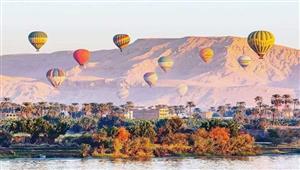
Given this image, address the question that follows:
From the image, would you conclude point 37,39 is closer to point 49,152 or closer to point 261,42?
point 261,42

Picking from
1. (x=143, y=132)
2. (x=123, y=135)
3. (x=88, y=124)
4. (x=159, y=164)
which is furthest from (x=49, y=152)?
(x=88, y=124)

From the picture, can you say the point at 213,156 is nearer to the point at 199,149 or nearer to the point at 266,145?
the point at 199,149

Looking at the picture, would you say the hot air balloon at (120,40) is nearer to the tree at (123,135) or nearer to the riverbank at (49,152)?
the riverbank at (49,152)

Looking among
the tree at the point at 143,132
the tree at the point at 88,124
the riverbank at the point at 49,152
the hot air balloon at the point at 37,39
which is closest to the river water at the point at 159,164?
the riverbank at the point at 49,152

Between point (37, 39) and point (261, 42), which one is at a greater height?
point (37, 39)

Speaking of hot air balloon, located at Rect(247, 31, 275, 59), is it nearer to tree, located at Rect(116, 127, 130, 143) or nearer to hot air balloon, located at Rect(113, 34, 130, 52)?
hot air balloon, located at Rect(113, 34, 130, 52)

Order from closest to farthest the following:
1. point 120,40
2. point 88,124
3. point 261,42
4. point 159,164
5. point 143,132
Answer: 1. point 159,164
2. point 143,132
3. point 261,42
4. point 88,124
5. point 120,40
